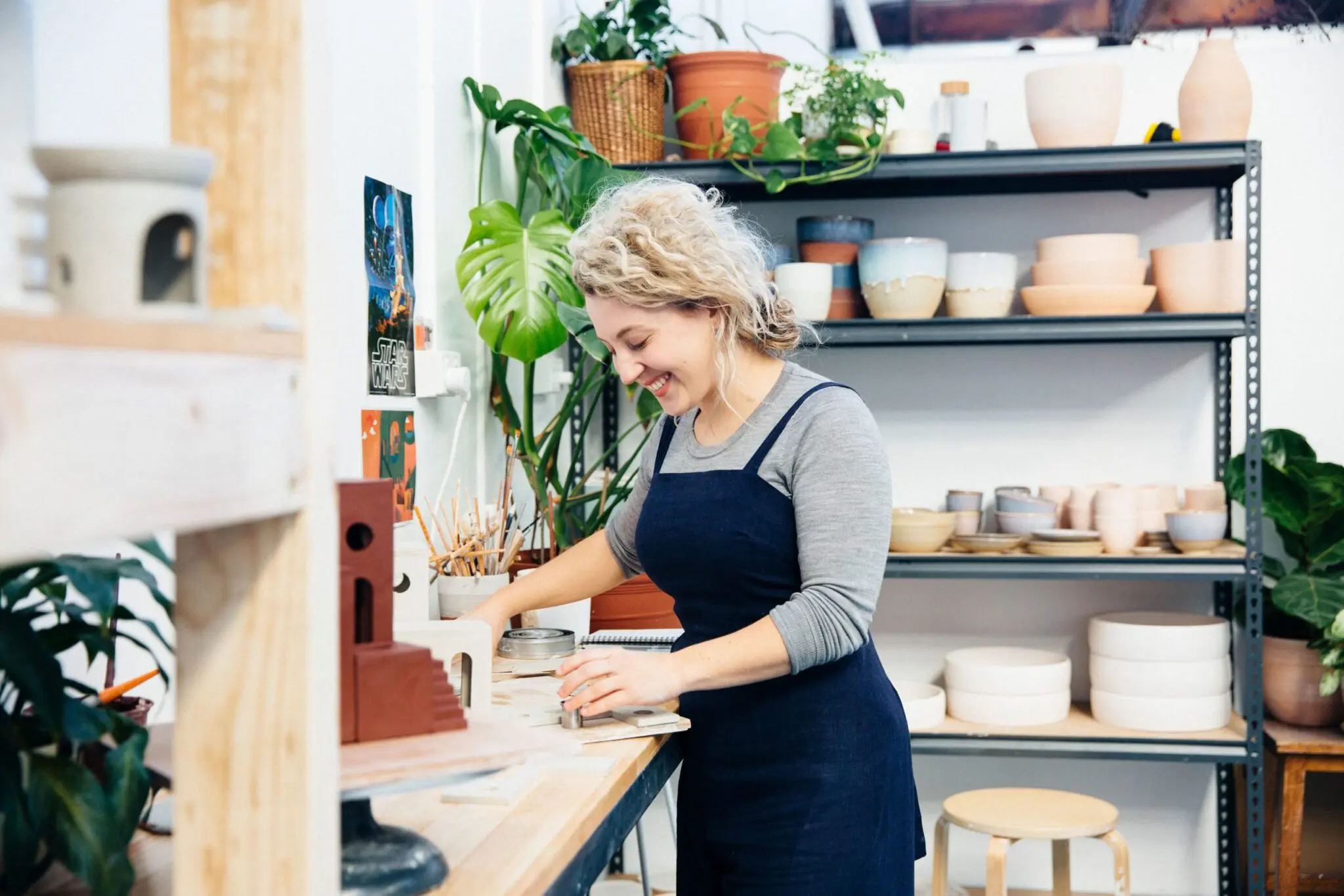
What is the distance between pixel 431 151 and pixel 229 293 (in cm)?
187

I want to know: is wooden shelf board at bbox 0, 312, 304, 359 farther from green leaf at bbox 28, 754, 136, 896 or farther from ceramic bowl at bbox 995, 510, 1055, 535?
ceramic bowl at bbox 995, 510, 1055, 535

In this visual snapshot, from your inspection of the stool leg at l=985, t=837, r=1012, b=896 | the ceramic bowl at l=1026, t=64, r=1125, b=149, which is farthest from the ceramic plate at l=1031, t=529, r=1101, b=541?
the ceramic bowl at l=1026, t=64, r=1125, b=149

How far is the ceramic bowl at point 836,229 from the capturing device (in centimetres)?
329

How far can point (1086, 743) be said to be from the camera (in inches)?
121

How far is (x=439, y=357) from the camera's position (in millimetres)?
2469

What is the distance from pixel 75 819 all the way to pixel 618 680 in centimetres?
78

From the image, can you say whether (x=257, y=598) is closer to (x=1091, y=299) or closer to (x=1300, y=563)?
(x=1091, y=299)

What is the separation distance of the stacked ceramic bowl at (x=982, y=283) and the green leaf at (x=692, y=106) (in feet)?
2.44

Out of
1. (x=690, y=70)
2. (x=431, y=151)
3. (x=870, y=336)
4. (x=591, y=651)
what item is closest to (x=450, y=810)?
(x=591, y=651)

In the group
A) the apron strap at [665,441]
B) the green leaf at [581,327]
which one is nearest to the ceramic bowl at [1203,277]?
the green leaf at [581,327]

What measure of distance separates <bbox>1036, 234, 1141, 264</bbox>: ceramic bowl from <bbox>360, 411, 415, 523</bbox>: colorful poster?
171 cm

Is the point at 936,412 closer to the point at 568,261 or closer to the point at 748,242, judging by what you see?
the point at 568,261

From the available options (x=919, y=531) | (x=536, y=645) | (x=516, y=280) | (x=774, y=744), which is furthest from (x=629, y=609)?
(x=919, y=531)

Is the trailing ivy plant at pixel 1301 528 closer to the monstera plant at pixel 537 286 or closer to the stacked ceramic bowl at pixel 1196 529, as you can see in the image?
the stacked ceramic bowl at pixel 1196 529
